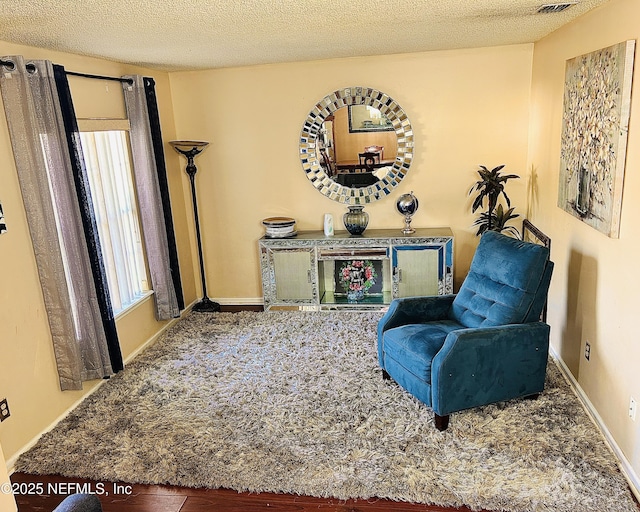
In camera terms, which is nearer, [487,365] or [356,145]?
[487,365]

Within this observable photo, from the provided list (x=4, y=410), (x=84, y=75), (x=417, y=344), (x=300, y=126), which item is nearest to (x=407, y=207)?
(x=300, y=126)

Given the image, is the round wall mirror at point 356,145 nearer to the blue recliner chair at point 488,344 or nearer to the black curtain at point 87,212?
the blue recliner chair at point 488,344

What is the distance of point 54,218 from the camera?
3002mm

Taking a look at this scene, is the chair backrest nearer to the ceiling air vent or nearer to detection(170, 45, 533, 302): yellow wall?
the ceiling air vent

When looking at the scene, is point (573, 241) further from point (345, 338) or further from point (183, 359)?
point (183, 359)

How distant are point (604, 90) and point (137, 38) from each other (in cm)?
264

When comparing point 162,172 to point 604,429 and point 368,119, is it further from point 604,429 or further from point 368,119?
point 604,429

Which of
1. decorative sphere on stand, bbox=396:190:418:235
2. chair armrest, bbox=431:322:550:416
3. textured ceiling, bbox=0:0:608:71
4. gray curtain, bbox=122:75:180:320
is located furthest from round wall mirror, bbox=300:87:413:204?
chair armrest, bbox=431:322:550:416

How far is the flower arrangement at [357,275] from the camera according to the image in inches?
188

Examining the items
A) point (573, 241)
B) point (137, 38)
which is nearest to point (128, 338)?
point (137, 38)

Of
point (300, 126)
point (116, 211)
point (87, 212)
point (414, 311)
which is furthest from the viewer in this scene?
point (300, 126)

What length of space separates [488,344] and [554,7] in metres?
1.88

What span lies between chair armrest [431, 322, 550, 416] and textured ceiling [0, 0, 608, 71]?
1755mm

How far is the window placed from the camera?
369cm
